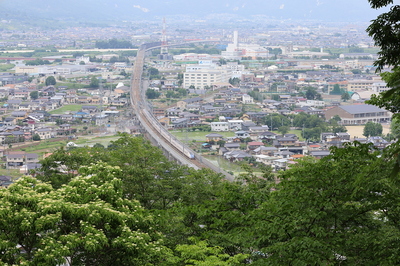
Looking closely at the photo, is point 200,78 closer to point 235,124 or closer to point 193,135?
point 235,124

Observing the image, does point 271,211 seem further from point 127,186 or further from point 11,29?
point 11,29

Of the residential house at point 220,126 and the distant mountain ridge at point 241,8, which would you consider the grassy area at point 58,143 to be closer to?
the residential house at point 220,126

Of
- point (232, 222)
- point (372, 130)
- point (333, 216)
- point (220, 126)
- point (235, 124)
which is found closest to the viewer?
point (333, 216)

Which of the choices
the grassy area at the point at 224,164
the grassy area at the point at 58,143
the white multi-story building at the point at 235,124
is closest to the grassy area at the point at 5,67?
the grassy area at the point at 58,143

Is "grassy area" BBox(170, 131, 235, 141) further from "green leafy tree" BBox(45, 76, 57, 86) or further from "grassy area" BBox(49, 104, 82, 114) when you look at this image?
"green leafy tree" BBox(45, 76, 57, 86)

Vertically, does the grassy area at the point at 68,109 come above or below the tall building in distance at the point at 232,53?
below

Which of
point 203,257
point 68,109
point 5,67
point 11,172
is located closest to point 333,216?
point 203,257

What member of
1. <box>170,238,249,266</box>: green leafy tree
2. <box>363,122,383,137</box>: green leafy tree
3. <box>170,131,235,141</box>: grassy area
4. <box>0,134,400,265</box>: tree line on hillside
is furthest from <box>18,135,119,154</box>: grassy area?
<box>170,238,249,266</box>: green leafy tree

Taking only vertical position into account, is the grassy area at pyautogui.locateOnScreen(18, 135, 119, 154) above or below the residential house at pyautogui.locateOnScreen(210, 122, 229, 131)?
below

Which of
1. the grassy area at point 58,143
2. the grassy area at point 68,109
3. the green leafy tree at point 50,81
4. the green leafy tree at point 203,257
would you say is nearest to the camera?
the green leafy tree at point 203,257
